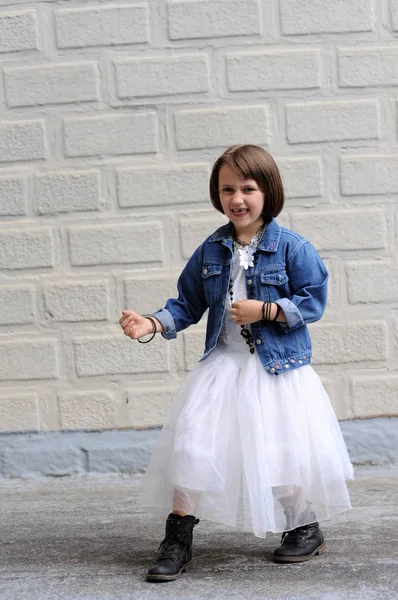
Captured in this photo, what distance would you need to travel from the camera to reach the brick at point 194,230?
497 centimetres

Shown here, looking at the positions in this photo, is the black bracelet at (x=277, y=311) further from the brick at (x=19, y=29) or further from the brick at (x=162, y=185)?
the brick at (x=19, y=29)

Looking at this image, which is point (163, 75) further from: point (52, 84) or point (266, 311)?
point (266, 311)

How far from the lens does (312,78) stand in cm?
495

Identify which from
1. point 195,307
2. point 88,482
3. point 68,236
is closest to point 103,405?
point 88,482

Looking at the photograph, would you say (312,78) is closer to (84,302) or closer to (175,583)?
(84,302)

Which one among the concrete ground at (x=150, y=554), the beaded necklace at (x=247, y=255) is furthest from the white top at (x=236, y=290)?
the concrete ground at (x=150, y=554)

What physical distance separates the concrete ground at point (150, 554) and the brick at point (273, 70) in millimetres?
2038

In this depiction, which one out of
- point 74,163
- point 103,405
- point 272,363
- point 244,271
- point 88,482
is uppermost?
point 74,163

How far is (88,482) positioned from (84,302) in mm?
925

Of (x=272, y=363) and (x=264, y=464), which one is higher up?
(x=272, y=363)

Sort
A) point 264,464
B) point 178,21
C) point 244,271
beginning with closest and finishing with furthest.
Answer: point 264,464 → point 244,271 → point 178,21

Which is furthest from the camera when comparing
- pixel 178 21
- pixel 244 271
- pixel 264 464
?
pixel 178 21

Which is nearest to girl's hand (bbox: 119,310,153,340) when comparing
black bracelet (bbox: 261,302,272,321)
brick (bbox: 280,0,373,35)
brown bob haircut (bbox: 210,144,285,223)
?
black bracelet (bbox: 261,302,272,321)

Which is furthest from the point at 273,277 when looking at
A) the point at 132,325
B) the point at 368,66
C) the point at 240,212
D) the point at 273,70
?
the point at 368,66
